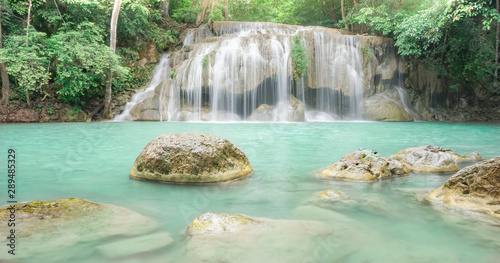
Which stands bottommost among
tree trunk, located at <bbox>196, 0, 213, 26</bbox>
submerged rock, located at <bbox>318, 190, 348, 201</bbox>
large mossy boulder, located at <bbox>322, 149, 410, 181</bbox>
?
submerged rock, located at <bbox>318, 190, 348, 201</bbox>

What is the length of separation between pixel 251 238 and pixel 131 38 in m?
19.3

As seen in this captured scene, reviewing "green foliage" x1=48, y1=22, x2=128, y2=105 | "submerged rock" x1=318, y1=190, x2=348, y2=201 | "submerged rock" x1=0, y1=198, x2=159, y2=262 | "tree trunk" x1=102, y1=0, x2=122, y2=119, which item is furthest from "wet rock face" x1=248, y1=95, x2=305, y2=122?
"submerged rock" x1=0, y1=198, x2=159, y2=262

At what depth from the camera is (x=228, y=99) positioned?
16422mm

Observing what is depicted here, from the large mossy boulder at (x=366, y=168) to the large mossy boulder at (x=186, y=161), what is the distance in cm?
144

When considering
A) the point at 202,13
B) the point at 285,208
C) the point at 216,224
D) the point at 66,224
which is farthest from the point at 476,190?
the point at 202,13

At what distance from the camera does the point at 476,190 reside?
10.3 feet

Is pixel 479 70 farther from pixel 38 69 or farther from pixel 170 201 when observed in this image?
pixel 38 69

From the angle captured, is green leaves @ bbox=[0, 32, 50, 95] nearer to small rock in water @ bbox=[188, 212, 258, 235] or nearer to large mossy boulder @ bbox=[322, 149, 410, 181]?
large mossy boulder @ bbox=[322, 149, 410, 181]

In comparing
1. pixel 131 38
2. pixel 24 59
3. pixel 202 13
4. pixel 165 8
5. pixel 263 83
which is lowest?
pixel 263 83

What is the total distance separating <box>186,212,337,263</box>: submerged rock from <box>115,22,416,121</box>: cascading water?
13273 mm

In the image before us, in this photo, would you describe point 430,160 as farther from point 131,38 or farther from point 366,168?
point 131,38

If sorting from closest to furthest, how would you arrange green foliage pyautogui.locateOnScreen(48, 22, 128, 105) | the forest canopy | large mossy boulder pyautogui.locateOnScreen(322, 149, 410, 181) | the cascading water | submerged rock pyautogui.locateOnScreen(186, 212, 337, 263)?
submerged rock pyautogui.locateOnScreen(186, 212, 337, 263) → large mossy boulder pyautogui.locateOnScreen(322, 149, 410, 181) → the forest canopy → green foliage pyautogui.locateOnScreen(48, 22, 128, 105) → the cascading water

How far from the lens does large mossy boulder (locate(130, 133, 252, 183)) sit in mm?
4145

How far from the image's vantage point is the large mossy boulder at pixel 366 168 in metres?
4.38
